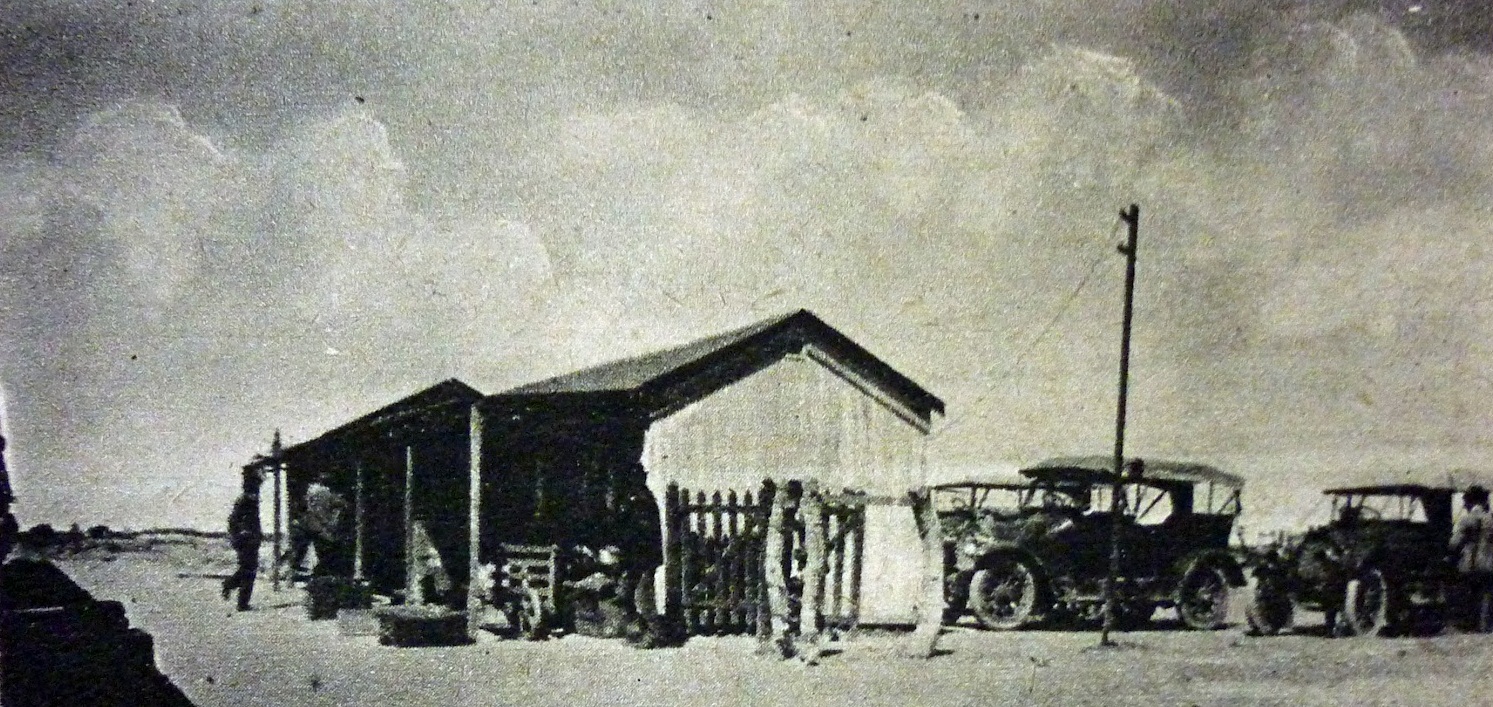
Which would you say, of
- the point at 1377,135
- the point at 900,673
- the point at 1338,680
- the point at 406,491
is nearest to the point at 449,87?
the point at 406,491

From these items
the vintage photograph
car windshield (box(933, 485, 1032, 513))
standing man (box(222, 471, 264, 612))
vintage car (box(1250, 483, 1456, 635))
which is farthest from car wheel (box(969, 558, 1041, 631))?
standing man (box(222, 471, 264, 612))

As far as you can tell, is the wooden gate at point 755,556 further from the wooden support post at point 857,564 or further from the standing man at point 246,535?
the standing man at point 246,535

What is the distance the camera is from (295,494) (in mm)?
5629

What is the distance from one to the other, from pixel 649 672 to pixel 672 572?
545mm

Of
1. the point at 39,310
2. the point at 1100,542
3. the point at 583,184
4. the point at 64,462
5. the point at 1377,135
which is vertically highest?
the point at 1377,135

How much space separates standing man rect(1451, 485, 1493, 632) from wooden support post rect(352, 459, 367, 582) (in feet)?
18.8

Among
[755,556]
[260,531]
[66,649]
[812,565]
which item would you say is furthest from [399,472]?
[812,565]

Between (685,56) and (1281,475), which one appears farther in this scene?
(1281,475)

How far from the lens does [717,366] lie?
5.25 metres

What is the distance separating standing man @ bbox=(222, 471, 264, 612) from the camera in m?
5.09

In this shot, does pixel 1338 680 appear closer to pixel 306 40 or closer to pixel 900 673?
pixel 900 673

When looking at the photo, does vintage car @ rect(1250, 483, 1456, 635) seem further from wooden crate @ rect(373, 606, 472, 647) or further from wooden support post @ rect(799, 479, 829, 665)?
wooden crate @ rect(373, 606, 472, 647)

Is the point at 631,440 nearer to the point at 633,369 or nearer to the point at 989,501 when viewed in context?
the point at 633,369

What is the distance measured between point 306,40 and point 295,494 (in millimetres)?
2302
